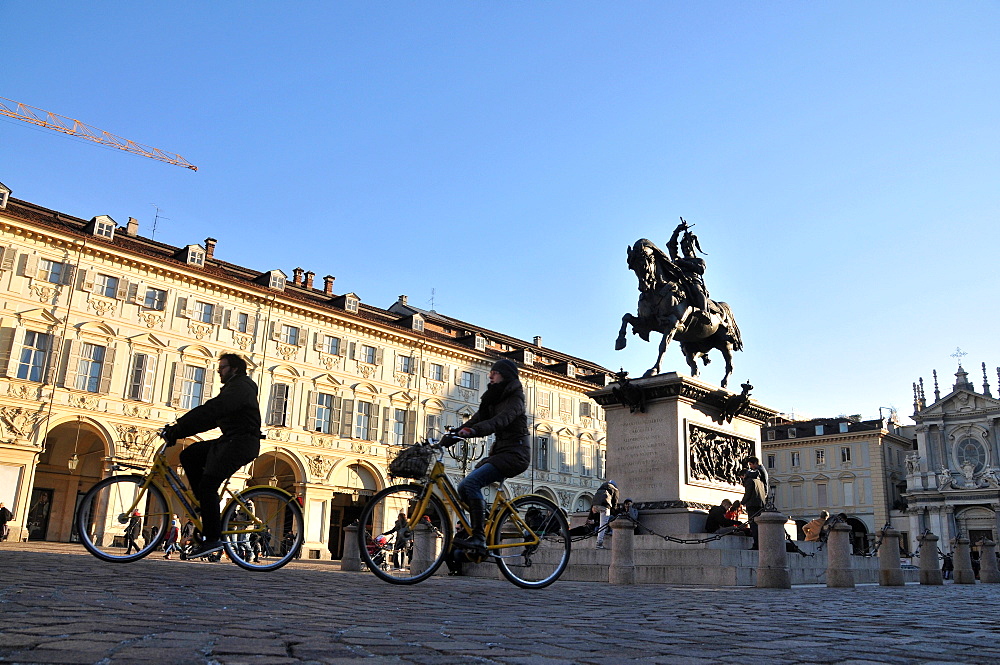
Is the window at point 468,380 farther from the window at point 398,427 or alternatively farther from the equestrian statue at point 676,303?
the equestrian statue at point 676,303

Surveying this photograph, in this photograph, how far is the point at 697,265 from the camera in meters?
17.0

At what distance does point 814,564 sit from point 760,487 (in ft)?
5.62

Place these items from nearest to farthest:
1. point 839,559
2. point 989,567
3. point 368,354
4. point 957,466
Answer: point 839,559 < point 989,567 < point 368,354 < point 957,466

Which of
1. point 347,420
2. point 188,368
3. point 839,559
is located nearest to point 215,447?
point 839,559

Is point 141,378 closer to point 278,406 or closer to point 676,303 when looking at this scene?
point 278,406

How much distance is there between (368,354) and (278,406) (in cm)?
626

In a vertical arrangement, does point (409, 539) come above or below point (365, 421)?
below

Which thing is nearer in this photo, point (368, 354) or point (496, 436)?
point (496, 436)

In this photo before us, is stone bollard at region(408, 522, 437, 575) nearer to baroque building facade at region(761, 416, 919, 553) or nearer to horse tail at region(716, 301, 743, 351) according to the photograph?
horse tail at region(716, 301, 743, 351)

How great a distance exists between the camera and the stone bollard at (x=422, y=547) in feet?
24.6

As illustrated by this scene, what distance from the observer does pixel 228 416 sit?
7.65 meters

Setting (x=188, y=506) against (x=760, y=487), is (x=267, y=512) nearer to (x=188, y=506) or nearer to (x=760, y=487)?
(x=188, y=506)

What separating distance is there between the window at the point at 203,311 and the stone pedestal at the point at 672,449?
26661 mm

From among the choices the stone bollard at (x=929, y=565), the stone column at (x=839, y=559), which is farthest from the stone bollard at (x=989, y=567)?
the stone column at (x=839, y=559)
